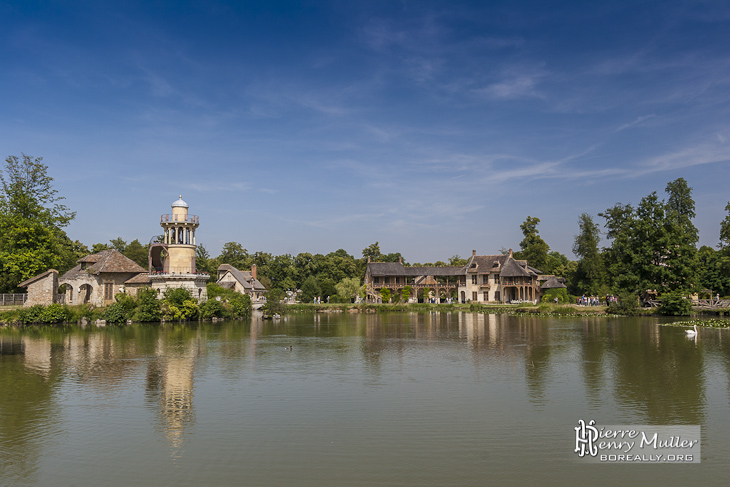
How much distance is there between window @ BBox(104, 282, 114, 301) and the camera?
49719 millimetres

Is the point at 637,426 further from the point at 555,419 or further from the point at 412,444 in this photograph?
the point at 412,444

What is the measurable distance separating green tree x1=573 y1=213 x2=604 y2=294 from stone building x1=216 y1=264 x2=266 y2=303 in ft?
143

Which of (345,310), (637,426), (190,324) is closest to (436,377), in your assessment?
(637,426)

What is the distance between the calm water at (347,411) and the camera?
10188mm

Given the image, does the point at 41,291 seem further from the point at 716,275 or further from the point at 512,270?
the point at 716,275

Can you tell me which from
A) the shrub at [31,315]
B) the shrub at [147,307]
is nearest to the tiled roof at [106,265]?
the shrub at [147,307]

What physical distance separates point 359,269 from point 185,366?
7038cm

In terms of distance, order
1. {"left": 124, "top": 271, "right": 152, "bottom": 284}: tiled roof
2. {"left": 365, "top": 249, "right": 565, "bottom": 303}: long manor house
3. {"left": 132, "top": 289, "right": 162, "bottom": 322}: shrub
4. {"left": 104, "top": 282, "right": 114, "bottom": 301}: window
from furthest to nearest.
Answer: {"left": 365, "top": 249, "right": 565, "bottom": 303}: long manor house < {"left": 124, "top": 271, "right": 152, "bottom": 284}: tiled roof < {"left": 104, "top": 282, "right": 114, "bottom": 301}: window < {"left": 132, "top": 289, "right": 162, "bottom": 322}: shrub

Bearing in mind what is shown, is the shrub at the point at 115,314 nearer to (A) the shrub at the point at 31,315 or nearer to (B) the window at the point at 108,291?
(A) the shrub at the point at 31,315

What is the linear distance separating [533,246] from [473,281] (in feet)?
51.8

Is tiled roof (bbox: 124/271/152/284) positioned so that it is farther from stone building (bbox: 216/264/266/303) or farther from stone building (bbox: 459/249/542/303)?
stone building (bbox: 459/249/542/303)

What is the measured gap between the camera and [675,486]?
31.2 ft

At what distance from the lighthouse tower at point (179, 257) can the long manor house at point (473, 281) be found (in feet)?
105

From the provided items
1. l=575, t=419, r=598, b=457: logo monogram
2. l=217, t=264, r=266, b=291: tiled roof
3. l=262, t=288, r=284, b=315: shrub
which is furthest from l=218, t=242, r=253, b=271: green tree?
l=575, t=419, r=598, b=457: logo monogram
